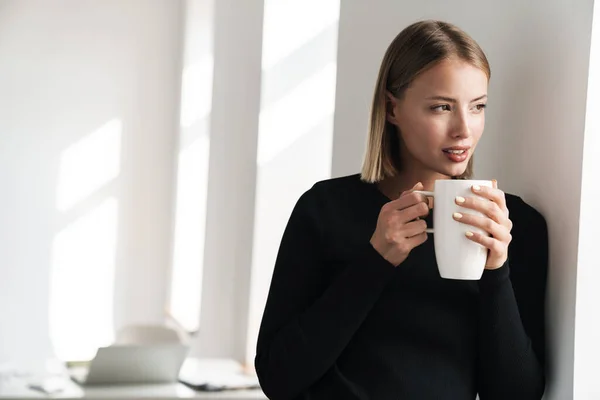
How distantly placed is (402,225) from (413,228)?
0.01 m

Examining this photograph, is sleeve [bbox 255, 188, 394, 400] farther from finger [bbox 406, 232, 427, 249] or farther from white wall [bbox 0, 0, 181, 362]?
white wall [bbox 0, 0, 181, 362]

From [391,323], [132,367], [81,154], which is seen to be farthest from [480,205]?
[81,154]

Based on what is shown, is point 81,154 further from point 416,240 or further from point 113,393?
point 416,240

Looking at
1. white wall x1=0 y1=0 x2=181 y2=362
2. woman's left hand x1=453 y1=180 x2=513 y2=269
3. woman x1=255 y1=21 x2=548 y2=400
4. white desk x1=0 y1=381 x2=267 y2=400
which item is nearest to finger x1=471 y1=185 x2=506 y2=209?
woman's left hand x1=453 y1=180 x2=513 y2=269

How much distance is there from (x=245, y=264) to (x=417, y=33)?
245 centimetres

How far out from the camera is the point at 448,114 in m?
1.01

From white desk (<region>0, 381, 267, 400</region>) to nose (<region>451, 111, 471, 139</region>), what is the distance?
1887mm

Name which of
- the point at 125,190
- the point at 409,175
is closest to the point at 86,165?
the point at 125,190

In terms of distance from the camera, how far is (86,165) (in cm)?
358

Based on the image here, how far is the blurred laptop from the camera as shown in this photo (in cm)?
289

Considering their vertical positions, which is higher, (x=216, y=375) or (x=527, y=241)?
(x=527, y=241)

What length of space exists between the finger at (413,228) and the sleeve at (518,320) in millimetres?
97

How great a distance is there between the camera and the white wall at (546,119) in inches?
36.8

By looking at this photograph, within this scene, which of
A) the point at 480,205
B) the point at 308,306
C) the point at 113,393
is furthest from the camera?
the point at 113,393
